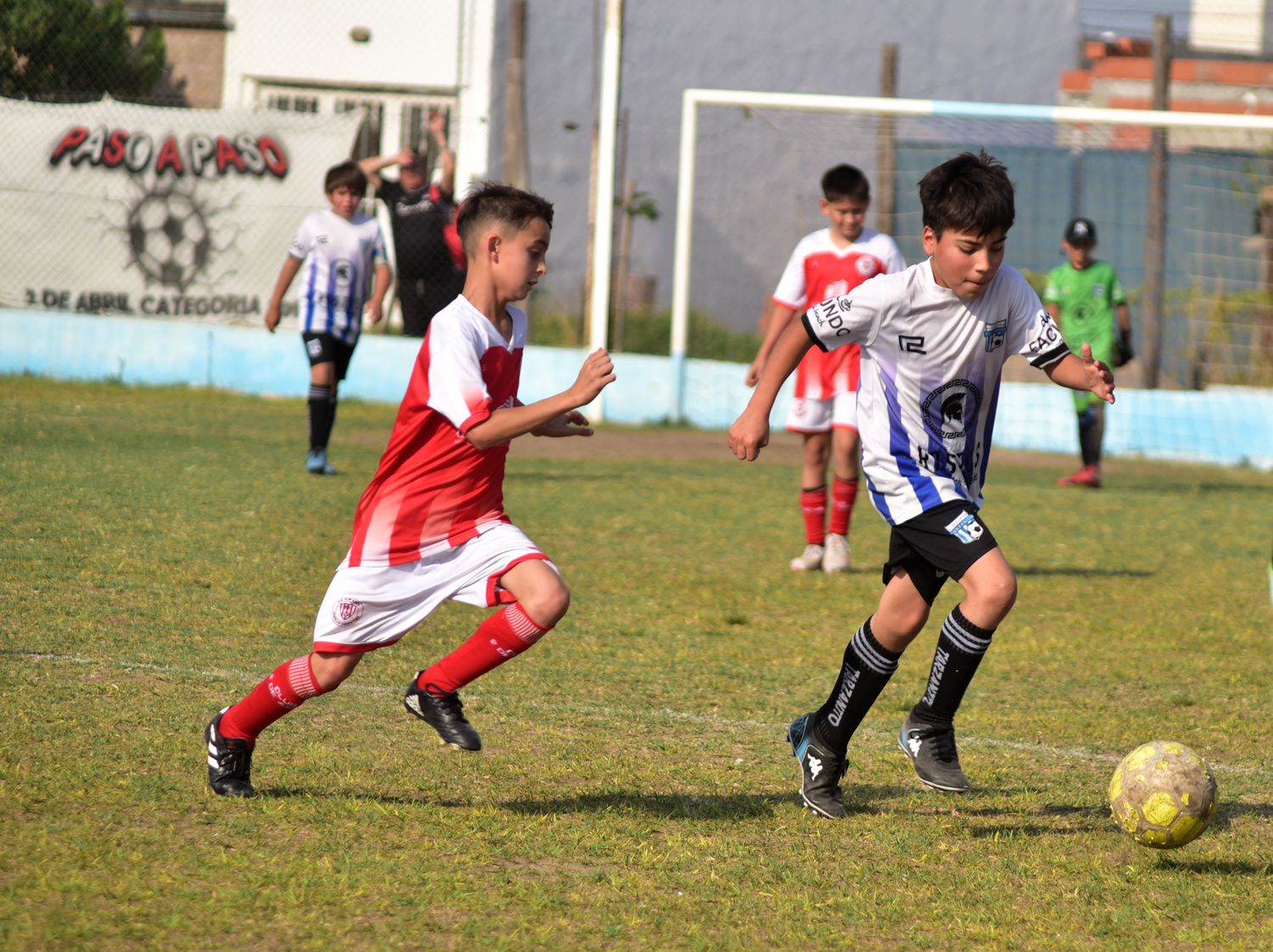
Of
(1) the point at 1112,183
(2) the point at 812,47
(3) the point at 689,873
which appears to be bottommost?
(3) the point at 689,873

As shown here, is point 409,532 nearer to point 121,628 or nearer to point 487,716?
point 487,716

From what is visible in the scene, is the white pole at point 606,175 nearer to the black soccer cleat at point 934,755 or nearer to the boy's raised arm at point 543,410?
the black soccer cleat at point 934,755

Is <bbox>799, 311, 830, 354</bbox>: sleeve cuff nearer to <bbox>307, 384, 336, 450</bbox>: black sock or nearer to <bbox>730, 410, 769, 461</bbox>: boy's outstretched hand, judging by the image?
<bbox>730, 410, 769, 461</bbox>: boy's outstretched hand

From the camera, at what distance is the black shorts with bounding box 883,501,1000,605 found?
13.3 feet

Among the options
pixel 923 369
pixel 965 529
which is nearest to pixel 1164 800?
pixel 965 529

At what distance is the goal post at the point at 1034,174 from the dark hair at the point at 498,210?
1071 cm

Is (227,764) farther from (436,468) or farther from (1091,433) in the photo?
(1091,433)

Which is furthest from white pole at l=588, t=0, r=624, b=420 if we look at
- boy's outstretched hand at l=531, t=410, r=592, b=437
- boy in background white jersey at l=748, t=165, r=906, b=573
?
boy's outstretched hand at l=531, t=410, r=592, b=437

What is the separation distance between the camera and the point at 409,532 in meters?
3.98

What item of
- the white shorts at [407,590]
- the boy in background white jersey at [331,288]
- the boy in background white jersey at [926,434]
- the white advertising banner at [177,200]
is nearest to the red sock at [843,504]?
the boy in background white jersey at [331,288]

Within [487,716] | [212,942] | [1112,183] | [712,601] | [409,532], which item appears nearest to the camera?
[212,942]

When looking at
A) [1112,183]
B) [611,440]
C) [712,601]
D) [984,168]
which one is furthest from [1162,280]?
[984,168]

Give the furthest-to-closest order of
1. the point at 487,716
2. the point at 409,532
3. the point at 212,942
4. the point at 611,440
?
1. the point at 611,440
2. the point at 487,716
3. the point at 409,532
4. the point at 212,942

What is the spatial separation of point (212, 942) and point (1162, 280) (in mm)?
14899
